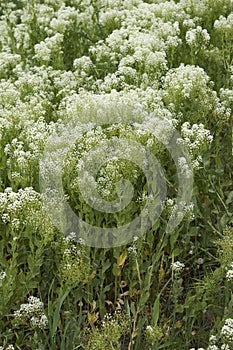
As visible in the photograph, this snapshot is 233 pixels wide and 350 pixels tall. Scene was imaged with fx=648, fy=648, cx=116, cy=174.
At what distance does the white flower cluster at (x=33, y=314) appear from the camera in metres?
3.05

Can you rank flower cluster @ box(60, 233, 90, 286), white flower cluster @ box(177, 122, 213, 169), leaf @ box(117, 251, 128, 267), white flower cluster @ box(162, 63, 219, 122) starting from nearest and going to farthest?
flower cluster @ box(60, 233, 90, 286)
leaf @ box(117, 251, 128, 267)
white flower cluster @ box(177, 122, 213, 169)
white flower cluster @ box(162, 63, 219, 122)

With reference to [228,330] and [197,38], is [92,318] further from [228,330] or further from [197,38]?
[197,38]

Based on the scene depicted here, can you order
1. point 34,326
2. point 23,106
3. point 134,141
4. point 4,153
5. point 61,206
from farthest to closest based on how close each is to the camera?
point 23,106 < point 4,153 < point 134,141 < point 61,206 < point 34,326

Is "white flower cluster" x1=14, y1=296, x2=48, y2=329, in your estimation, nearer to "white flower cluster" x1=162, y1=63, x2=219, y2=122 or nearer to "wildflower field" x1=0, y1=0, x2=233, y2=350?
"wildflower field" x1=0, y1=0, x2=233, y2=350

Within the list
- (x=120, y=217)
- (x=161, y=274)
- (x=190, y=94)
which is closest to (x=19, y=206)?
(x=120, y=217)

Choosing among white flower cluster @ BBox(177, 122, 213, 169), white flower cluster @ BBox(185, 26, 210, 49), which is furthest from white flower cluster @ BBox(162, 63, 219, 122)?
white flower cluster @ BBox(185, 26, 210, 49)

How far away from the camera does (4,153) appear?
3.94 m

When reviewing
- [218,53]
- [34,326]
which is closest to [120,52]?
[218,53]

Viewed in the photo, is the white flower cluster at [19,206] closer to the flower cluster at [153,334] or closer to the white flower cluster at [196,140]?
→ the flower cluster at [153,334]

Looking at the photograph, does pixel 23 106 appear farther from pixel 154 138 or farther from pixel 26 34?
pixel 26 34

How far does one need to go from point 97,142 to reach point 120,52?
1.68 m

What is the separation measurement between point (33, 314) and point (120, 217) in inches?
25.9

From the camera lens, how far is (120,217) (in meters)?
3.37

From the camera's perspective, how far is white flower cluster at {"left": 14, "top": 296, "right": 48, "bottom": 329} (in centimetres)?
305
